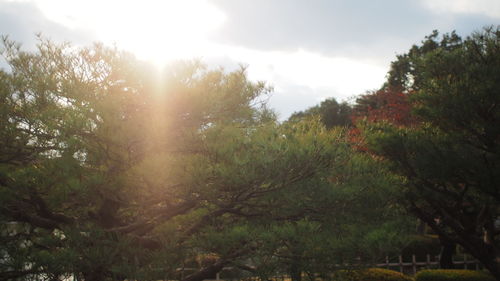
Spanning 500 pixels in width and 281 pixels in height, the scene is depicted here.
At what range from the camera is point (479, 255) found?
11.6 meters

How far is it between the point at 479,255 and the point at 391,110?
44.8 ft

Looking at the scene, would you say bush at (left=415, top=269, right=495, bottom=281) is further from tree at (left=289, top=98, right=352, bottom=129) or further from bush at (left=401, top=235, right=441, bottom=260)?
tree at (left=289, top=98, right=352, bottom=129)

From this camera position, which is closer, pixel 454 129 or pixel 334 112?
pixel 454 129

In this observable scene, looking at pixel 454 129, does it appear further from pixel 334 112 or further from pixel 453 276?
pixel 334 112

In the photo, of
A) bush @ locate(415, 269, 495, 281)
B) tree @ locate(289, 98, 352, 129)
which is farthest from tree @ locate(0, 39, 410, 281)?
tree @ locate(289, 98, 352, 129)

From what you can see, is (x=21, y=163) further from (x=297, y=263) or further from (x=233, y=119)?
(x=297, y=263)

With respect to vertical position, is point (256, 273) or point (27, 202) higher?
point (27, 202)

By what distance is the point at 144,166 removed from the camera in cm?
577

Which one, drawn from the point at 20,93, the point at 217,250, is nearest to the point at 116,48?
the point at 20,93

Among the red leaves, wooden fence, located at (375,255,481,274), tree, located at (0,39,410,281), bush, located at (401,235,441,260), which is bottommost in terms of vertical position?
wooden fence, located at (375,255,481,274)

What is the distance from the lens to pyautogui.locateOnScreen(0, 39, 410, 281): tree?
5.91 metres

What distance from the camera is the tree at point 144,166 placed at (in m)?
5.91

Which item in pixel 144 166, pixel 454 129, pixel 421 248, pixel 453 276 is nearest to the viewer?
pixel 144 166

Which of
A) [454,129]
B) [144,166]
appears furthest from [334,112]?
[144,166]
